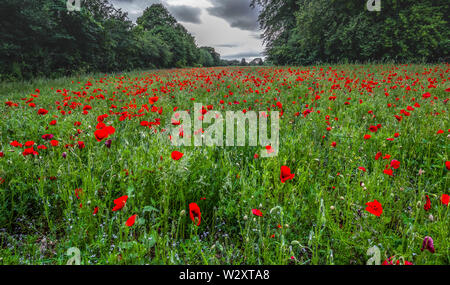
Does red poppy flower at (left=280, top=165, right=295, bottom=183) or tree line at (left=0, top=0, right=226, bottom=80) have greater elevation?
tree line at (left=0, top=0, right=226, bottom=80)

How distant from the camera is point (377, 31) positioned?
15.8 metres

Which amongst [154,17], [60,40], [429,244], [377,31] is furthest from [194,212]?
[154,17]

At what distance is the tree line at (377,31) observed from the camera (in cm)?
1500

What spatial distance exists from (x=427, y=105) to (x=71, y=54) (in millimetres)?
19020

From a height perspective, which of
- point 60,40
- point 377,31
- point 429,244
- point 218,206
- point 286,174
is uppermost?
point 377,31

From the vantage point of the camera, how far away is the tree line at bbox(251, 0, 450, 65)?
15000 millimetres

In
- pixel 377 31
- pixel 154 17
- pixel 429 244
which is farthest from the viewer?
pixel 154 17

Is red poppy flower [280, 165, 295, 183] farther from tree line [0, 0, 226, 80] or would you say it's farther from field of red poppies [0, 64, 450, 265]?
tree line [0, 0, 226, 80]

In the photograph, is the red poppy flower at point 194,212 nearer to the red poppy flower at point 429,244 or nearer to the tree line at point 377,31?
the red poppy flower at point 429,244

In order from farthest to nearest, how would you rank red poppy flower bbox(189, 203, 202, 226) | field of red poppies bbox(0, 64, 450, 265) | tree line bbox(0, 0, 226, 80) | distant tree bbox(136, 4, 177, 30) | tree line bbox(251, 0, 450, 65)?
distant tree bbox(136, 4, 177, 30) < tree line bbox(251, 0, 450, 65) < tree line bbox(0, 0, 226, 80) < field of red poppies bbox(0, 64, 450, 265) < red poppy flower bbox(189, 203, 202, 226)

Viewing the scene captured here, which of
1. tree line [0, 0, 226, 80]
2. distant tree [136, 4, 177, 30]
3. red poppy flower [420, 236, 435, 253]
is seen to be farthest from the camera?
distant tree [136, 4, 177, 30]

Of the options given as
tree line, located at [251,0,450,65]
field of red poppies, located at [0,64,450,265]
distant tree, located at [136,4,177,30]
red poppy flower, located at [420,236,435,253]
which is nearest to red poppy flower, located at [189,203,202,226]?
field of red poppies, located at [0,64,450,265]

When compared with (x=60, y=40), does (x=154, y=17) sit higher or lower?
higher

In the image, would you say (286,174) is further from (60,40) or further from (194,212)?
(60,40)
